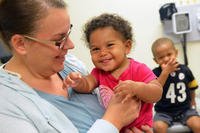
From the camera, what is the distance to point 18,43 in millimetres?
1171

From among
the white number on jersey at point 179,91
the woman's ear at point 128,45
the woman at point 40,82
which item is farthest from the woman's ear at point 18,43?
the white number on jersey at point 179,91

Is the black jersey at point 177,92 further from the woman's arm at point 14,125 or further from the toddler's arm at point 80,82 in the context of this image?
the woman's arm at point 14,125

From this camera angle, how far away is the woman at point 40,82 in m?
1.07

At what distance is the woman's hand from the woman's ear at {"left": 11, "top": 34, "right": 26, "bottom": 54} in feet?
1.29

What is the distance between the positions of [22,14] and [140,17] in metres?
1.67

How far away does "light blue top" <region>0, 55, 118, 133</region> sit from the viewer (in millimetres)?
1028

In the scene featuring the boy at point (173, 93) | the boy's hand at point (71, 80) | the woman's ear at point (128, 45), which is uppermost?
the woman's ear at point (128, 45)

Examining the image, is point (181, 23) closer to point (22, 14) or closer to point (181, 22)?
point (181, 22)

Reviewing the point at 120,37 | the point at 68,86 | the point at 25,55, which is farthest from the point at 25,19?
the point at 120,37

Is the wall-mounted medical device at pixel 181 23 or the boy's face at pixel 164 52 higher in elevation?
the wall-mounted medical device at pixel 181 23

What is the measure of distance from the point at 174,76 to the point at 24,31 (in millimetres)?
1441

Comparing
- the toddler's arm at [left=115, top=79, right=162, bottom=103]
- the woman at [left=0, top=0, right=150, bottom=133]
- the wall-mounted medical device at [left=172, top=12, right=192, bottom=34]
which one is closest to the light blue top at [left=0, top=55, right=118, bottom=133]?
the woman at [left=0, top=0, right=150, bottom=133]

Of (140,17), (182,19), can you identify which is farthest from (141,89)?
(140,17)

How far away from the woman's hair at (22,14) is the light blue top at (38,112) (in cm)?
17
